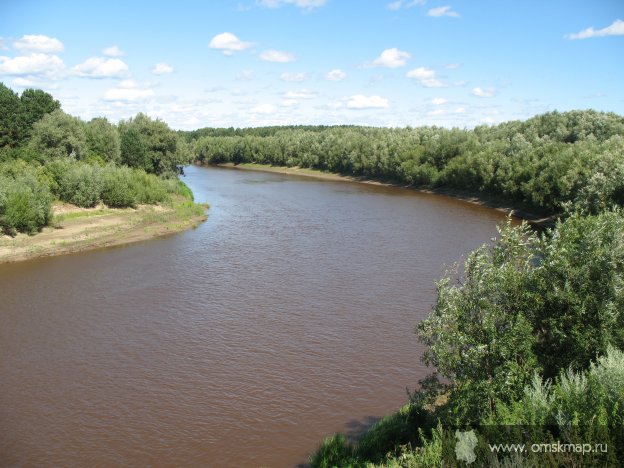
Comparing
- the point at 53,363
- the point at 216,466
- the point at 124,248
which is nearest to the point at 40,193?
the point at 124,248

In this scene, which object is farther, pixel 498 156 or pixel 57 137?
pixel 498 156

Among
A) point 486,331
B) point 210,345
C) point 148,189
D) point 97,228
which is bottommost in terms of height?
point 210,345

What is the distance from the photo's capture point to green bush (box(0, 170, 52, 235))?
126ft

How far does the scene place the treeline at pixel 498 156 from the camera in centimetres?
4956

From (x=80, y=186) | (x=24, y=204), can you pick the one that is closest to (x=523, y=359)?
(x=24, y=204)

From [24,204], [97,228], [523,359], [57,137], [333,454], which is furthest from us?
[57,137]

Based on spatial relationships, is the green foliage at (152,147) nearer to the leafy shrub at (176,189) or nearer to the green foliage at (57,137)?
the leafy shrub at (176,189)

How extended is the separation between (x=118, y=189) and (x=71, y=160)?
832cm

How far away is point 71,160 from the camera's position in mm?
54000

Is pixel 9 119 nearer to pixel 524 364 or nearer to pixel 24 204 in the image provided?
pixel 24 204

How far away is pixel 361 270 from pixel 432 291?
588cm

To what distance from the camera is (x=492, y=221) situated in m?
52.9

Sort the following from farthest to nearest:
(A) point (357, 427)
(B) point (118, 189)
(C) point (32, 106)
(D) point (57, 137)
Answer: (C) point (32, 106) → (D) point (57, 137) → (B) point (118, 189) → (A) point (357, 427)

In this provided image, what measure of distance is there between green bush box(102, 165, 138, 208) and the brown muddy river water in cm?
936
